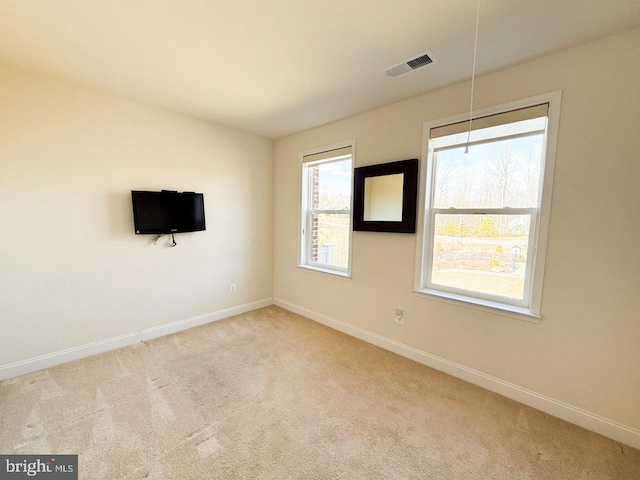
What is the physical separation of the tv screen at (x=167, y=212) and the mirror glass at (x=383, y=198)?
2030mm

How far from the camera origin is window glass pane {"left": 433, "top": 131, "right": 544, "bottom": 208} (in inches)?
79.4

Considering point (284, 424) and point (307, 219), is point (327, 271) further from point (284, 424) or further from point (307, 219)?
point (284, 424)

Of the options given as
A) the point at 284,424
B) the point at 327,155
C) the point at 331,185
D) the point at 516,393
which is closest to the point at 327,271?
the point at 331,185

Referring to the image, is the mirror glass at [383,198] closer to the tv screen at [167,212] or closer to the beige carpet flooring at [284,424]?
the beige carpet flooring at [284,424]

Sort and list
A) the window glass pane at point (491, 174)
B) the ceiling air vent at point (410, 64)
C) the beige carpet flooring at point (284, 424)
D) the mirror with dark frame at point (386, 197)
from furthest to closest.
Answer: the mirror with dark frame at point (386, 197)
the window glass pane at point (491, 174)
the ceiling air vent at point (410, 64)
the beige carpet flooring at point (284, 424)

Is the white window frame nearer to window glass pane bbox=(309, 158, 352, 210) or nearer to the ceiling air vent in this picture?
window glass pane bbox=(309, 158, 352, 210)

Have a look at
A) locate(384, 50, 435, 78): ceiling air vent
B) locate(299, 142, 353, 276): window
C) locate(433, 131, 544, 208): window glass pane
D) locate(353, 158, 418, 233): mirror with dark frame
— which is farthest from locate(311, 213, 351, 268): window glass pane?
locate(384, 50, 435, 78): ceiling air vent

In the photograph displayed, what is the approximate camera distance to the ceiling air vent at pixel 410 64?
6.23ft

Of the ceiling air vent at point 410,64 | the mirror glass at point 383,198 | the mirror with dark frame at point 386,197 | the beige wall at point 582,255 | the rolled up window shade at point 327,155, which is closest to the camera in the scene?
the beige wall at point 582,255

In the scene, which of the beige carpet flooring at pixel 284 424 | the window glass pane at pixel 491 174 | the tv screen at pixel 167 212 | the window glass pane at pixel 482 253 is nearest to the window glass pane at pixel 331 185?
the window glass pane at pixel 491 174

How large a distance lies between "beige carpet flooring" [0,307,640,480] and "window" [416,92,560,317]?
824 millimetres

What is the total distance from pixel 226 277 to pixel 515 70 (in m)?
3.74

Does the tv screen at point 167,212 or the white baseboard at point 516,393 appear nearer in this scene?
the white baseboard at point 516,393

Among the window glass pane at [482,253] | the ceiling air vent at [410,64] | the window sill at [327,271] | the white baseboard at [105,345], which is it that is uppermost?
the ceiling air vent at [410,64]
